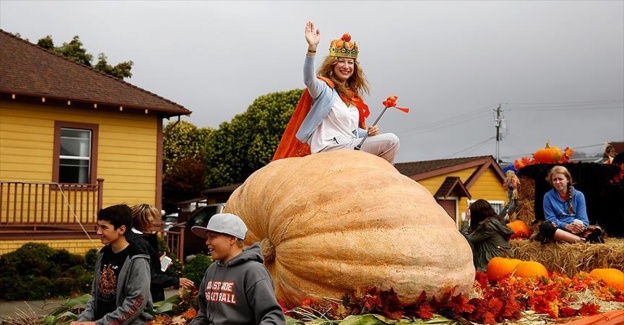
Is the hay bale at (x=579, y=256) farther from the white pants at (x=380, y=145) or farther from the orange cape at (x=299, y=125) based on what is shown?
the orange cape at (x=299, y=125)

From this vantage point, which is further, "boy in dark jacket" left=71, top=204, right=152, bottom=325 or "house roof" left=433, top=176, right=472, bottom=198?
"house roof" left=433, top=176, right=472, bottom=198

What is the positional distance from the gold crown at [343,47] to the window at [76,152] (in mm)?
12960

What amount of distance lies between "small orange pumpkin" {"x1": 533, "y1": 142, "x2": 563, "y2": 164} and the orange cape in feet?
12.9

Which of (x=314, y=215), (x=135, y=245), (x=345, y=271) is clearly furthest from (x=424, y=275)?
(x=135, y=245)

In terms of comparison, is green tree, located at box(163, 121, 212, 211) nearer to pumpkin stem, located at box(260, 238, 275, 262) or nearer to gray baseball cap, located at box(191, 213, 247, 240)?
pumpkin stem, located at box(260, 238, 275, 262)

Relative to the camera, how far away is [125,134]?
58.1 feet

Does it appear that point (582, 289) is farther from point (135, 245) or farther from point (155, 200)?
point (155, 200)

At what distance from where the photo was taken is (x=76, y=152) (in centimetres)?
1697

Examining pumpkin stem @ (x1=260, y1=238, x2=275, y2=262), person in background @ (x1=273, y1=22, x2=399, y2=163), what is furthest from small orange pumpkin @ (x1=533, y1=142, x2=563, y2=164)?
pumpkin stem @ (x1=260, y1=238, x2=275, y2=262)

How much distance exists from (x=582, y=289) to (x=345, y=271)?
2598 millimetres

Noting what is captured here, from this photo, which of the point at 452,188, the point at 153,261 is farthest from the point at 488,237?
the point at 452,188

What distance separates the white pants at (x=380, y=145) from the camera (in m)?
5.11

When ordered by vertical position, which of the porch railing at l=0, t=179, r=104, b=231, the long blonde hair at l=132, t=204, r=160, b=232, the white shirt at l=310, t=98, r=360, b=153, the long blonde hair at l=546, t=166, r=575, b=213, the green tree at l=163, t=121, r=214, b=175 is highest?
the green tree at l=163, t=121, r=214, b=175

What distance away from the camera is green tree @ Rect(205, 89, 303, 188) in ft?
112
